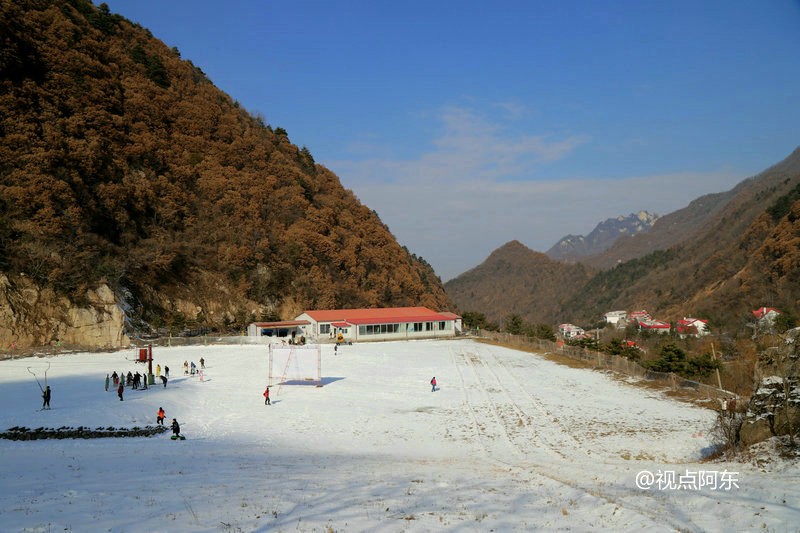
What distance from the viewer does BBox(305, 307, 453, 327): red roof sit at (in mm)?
55281

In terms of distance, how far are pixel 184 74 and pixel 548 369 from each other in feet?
244

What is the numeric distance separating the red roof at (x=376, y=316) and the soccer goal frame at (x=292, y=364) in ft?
66.3

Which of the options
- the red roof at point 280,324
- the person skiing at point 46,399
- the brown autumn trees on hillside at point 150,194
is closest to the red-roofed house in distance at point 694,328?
the brown autumn trees on hillside at point 150,194

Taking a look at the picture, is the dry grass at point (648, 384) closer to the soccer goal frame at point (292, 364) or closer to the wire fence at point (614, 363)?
the wire fence at point (614, 363)

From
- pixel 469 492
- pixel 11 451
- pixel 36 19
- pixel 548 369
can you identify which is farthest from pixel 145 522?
pixel 36 19

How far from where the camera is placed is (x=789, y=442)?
1432 centimetres

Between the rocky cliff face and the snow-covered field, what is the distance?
7623mm

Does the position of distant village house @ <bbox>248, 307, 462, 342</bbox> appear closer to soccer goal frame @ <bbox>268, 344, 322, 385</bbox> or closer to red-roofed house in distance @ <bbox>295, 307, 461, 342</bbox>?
red-roofed house in distance @ <bbox>295, 307, 461, 342</bbox>

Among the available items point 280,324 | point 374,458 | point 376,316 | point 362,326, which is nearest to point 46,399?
point 374,458

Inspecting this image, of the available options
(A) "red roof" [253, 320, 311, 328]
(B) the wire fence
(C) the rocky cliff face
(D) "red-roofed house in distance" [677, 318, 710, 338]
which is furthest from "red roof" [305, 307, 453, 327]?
(D) "red-roofed house in distance" [677, 318, 710, 338]

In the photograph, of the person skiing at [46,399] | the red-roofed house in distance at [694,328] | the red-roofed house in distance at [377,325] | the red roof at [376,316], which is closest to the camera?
the person skiing at [46,399]

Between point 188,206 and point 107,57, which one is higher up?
point 107,57

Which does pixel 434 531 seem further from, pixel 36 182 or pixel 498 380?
pixel 36 182

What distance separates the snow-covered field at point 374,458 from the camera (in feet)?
35.9
